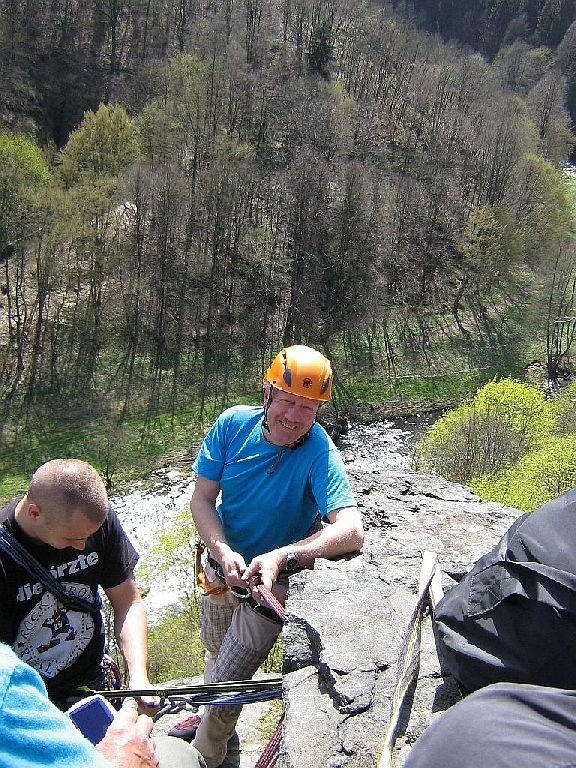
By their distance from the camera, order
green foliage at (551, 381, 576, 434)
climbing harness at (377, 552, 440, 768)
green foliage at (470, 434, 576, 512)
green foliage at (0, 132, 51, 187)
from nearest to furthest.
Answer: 1. climbing harness at (377, 552, 440, 768)
2. green foliage at (470, 434, 576, 512)
3. green foliage at (551, 381, 576, 434)
4. green foliage at (0, 132, 51, 187)

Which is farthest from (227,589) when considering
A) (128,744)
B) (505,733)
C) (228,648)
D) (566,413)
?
(566,413)

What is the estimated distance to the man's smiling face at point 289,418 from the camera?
3729 millimetres

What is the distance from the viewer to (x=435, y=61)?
54.2 m

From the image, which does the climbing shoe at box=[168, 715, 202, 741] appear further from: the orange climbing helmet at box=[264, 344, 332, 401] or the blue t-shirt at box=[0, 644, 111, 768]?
the blue t-shirt at box=[0, 644, 111, 768]

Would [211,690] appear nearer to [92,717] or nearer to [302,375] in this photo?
[92,717]

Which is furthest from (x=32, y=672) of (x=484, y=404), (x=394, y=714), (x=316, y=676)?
(x=484, y=404)

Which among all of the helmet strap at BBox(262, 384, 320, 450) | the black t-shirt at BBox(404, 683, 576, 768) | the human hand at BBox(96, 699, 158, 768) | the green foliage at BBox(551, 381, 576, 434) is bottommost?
the green foliage at BBox(551, 381, 576, 434)

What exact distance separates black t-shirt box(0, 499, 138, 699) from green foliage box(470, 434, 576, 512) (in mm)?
10694

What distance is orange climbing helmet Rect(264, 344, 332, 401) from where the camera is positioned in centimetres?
379

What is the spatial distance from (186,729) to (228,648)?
726 millimetres

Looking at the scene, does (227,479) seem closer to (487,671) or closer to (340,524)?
(340,524)

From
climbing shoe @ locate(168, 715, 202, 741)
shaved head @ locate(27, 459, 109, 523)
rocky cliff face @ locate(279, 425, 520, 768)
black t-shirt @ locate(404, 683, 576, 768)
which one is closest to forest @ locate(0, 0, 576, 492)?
rocky cliff face @ locate(279, 425, 520, 768)

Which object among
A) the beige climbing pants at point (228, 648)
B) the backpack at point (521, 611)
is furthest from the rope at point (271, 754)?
the backpack at point (521, 611)

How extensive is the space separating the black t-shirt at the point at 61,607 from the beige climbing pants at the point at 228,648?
0.61 metres
